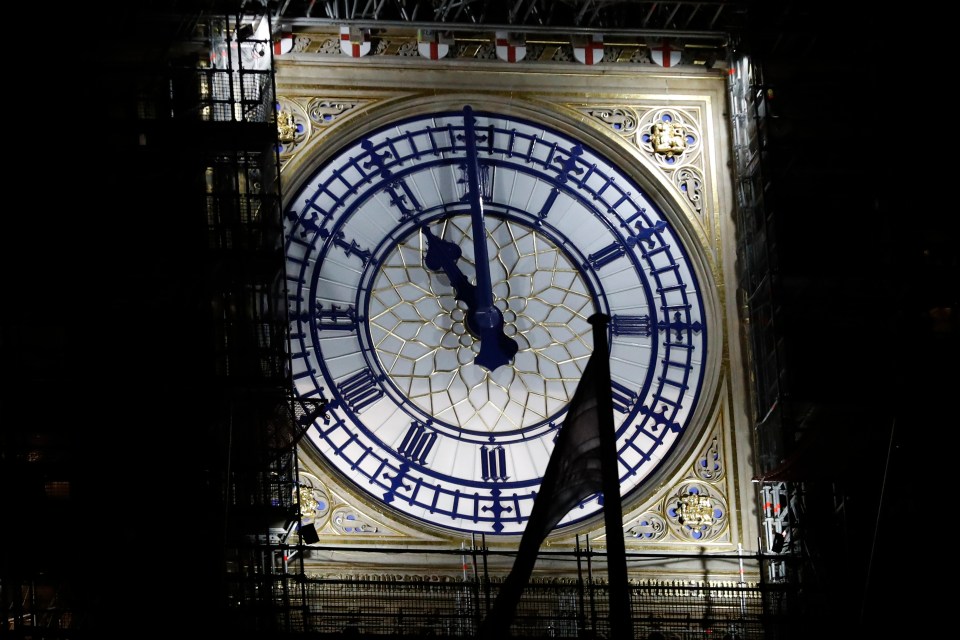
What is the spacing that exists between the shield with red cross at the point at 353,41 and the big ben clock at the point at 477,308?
0.57 meters

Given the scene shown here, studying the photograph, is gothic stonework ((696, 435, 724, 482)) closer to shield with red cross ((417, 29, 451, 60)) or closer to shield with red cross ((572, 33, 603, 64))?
shield with red cross ((572, 33, 603, 64))

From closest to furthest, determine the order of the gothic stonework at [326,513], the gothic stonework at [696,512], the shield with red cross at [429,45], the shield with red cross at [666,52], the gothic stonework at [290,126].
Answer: the gothic stonework at [326,513], the gothic stonework at [696,512], the gothic stonework at [290,126], the shield with red cross at [429,45], the shield with red cross at [666,52]

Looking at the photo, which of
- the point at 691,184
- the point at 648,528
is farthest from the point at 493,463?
the point at 691,184

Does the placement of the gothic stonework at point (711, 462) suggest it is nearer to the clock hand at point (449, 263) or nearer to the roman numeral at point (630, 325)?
the roman numeral at point (630, 325)

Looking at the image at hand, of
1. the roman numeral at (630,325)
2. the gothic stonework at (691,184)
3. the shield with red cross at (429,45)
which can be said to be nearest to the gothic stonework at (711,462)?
the roman numeral at (630,325)

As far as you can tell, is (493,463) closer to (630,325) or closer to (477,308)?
(477,308)

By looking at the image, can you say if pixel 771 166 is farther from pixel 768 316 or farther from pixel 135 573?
pixel 135 573

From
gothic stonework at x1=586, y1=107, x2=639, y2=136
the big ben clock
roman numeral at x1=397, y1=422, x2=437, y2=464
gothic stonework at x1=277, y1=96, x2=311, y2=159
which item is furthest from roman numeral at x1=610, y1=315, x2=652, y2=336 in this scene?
gothic stonework at x1=277, y1=96, x2=311, y2=159

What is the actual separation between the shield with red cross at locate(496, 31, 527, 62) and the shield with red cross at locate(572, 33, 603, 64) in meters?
0.37

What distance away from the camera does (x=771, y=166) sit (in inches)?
590

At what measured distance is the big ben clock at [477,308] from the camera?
14398mm

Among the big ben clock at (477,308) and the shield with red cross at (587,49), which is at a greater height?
the shield with red cross at (587,49)

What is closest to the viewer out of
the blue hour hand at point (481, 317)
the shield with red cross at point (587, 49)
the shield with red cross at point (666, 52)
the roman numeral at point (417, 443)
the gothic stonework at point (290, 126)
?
the roman numeral at point (417, 443)

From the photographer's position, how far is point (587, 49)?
15.4m
